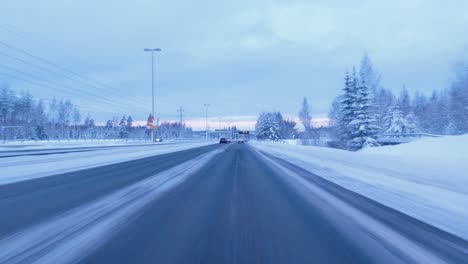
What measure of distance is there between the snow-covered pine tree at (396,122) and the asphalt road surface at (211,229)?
6200 cm

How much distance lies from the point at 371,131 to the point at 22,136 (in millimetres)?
96542

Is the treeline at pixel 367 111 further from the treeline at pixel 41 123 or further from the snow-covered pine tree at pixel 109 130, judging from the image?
the snow-covered pine tree at pixel 109 130

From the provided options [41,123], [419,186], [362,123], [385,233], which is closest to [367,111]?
[362,123]

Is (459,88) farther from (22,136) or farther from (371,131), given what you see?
(22,136)

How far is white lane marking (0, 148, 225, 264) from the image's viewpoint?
471 cm

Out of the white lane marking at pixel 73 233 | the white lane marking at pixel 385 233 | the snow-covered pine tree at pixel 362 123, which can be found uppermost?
the snow-covered pine tree at pixel 362 123

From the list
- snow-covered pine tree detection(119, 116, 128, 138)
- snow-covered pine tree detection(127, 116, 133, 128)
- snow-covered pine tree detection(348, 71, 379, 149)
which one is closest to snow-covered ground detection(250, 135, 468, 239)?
snow-covered pine tree detection(348, 71, 379, 149)

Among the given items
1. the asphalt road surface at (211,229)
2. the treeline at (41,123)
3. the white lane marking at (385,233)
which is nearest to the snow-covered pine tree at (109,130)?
the treeline at (41,123)

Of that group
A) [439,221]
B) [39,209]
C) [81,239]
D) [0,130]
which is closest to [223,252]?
[81,239]

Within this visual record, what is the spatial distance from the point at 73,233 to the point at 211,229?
2153mm

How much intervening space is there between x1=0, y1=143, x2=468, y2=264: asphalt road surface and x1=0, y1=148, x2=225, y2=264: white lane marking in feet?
0.05

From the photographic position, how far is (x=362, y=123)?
149ft

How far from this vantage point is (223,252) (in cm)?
498

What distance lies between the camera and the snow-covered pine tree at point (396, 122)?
6662 centimetres
